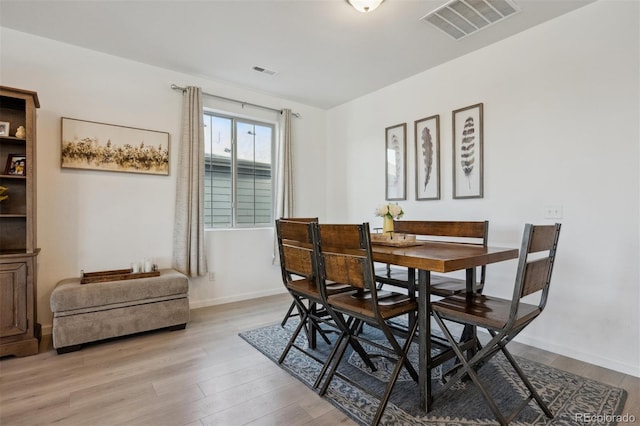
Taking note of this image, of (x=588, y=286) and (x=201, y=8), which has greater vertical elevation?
(x=201, y=8)

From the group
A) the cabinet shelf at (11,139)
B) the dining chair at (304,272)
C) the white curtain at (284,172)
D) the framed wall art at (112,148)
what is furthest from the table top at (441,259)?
the cabinet shelf at (11,139)

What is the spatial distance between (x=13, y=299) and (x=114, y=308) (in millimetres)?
662

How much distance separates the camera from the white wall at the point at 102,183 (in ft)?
9.45

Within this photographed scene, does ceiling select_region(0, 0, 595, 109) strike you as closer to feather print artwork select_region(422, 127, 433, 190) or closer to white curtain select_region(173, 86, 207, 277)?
white curtain select_region(173, 86, 207, 277)

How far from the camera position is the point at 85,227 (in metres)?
3.06

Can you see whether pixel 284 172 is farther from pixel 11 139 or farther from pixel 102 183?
pixel 11 139

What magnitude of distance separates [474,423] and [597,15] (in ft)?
9.56

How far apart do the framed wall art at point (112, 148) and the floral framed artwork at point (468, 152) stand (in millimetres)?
3049

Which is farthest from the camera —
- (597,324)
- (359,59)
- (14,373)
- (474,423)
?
(359,59)

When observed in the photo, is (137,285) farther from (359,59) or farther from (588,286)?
(588,286)

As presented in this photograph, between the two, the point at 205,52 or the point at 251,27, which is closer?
the point at 251,27

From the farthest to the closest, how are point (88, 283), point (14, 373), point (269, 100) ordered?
1. point (269, 100)
2. point (88, 283)
3. point (14, 373)

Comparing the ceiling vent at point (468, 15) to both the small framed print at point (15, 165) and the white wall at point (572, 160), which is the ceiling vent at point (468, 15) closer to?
the white wall at point (572, 160)

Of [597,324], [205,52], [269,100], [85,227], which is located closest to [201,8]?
[205,52]
